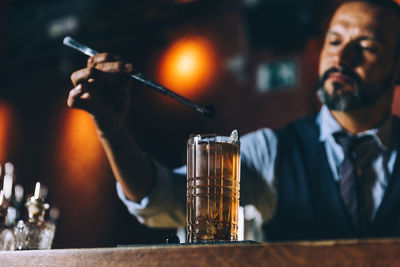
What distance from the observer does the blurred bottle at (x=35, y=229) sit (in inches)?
43.5

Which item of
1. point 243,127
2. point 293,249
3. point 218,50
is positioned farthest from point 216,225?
point 218,50

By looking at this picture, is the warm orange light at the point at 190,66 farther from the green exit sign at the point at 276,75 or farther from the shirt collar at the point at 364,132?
the shirt collar at the point at 364,132

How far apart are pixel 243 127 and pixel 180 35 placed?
1155 millimetres

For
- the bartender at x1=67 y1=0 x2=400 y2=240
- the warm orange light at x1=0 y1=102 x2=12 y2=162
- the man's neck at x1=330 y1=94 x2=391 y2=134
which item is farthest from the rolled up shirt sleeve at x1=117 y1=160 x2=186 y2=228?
the warm orange light at x1=0 y1=102 x2=12 y2=162

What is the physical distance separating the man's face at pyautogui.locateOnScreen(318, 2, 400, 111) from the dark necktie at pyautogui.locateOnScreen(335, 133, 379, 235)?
13 centimetres

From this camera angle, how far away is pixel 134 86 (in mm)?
3707

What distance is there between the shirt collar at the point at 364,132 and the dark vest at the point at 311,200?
0.10 ft

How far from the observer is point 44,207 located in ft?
3.83

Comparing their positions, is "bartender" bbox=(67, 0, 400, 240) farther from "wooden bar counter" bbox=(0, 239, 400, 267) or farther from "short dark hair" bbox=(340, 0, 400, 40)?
"wooden bar counter" bbox=(0, 239, 400, 267)

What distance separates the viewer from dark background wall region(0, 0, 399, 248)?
4.05 meters

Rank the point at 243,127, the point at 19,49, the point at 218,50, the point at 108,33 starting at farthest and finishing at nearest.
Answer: the point at 19,49 < the point at 108,33 < the point at 218,50 < the point at 243,127

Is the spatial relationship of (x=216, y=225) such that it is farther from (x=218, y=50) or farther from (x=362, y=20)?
(x=218, y=50)

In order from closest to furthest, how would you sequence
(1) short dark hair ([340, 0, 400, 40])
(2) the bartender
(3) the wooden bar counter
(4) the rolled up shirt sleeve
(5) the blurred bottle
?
(3) the wooden bar counter < (5) the blurred bottle < (4) the rolled up shirt sleeve < (2) the bartender < (1) short dark hair ([340, 0, 400, 40])

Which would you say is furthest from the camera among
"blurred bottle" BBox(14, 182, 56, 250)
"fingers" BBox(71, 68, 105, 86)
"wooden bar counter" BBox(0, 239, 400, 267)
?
"blurred bottle" BBox(14, 182, 56, 250)
